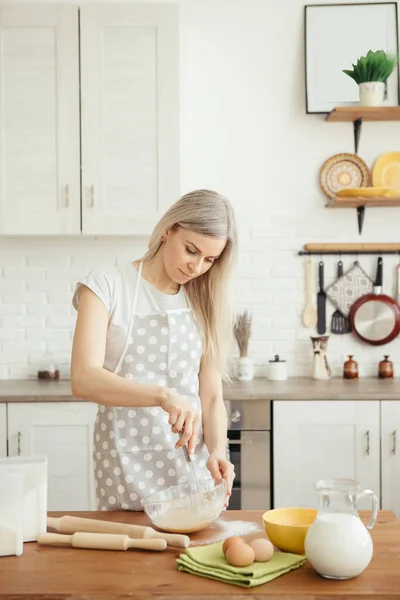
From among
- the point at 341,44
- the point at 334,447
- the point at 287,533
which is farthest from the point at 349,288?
the point at 287,533

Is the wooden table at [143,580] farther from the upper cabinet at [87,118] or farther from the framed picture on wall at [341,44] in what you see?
the framed picture on wall at [341,44]

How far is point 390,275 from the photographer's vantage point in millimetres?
4383

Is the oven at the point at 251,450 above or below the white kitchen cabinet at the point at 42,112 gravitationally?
below

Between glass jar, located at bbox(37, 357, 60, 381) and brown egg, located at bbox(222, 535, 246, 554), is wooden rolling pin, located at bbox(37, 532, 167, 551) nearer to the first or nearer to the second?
brown egg, located at bbox(222, 535, 246, 554)

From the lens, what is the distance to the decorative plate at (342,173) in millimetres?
4336

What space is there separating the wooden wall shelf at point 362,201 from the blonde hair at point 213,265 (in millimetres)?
1864

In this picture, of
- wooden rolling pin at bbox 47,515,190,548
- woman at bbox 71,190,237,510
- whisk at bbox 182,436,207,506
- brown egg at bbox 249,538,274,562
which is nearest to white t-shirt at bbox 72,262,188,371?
woman at bbox 71,190,237,510

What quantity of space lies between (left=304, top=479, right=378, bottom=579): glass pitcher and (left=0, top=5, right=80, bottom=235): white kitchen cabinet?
261 cm

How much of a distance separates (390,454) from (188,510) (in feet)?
6.76

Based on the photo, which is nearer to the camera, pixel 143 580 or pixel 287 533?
pixel 143 580

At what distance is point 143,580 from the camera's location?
1.62 metres

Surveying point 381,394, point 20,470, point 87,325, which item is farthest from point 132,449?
point 381,394

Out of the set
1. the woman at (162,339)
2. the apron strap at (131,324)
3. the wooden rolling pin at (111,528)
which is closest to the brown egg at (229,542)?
the wooden rolling pin at (111,528)

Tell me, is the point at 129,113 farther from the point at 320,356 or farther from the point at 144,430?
the point at 144,430
